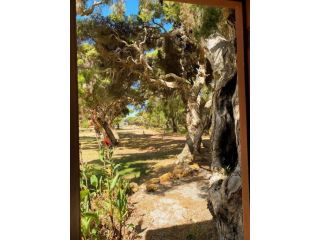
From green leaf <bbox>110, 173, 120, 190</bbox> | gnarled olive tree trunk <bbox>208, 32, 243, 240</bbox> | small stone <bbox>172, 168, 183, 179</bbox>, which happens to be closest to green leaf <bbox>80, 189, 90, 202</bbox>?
green leaf <bbox>110, 173, 120, 190</bbox>

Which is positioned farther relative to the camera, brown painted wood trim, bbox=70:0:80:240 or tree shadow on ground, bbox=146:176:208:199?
tree shadow on ground, bbox=146:176:208:199

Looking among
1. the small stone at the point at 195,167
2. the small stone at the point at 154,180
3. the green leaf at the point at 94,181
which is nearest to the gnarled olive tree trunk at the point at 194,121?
the small stone at the point at 195,167

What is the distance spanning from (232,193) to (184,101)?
0.57 meters

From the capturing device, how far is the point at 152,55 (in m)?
1.80

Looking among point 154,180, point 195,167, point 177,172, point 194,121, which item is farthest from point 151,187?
point 194,121

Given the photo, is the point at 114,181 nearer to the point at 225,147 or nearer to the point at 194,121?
the point at 194,121

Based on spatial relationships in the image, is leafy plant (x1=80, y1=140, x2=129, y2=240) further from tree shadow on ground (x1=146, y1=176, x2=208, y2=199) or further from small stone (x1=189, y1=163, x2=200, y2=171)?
small stone (x1=189, y1=163, x2=200, y2=171)

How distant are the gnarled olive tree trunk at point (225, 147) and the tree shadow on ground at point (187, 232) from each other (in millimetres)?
50

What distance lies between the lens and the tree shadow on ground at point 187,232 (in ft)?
5.84

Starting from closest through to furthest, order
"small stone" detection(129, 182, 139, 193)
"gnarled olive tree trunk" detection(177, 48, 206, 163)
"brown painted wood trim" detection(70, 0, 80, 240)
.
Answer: "brown painted wood trim" detection(70, 0, 80, 240), "small stone" detection(129, 182, 139, 193), "gnarled olive tree trunk" detection(177, 48, 206, 163)

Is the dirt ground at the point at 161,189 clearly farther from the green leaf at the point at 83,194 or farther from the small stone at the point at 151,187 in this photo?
the green leaf at the point at 83,194

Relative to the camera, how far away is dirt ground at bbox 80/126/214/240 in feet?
5.75
